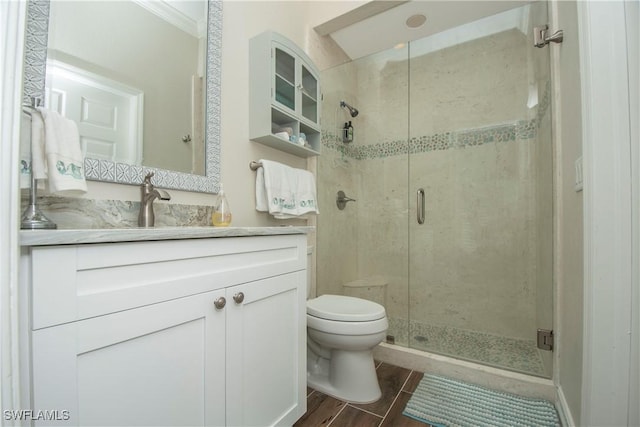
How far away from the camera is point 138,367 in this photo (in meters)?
0.65

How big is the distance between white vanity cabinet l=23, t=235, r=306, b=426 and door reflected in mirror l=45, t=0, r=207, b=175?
539mm

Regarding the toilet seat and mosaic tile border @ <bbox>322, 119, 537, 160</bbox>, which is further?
mosaic tile border @ <bbox>322, 119, 537, 160</bbox>

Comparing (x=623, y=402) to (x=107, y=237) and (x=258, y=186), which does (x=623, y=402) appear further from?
(x=258, y=186)

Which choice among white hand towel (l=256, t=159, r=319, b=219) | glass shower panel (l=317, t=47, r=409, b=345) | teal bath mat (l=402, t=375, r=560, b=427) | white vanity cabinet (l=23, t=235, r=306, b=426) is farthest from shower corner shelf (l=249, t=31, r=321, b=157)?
teal bath mat (l=402, t=375, r=560, b=427)

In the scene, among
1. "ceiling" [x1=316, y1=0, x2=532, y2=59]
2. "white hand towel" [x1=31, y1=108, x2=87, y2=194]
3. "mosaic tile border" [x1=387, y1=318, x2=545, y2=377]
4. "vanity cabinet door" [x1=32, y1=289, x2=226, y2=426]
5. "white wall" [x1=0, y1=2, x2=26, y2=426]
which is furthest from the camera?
"ceiling" [x1=316, y1=0, x2=532, y2=59]

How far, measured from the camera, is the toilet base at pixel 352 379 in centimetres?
134

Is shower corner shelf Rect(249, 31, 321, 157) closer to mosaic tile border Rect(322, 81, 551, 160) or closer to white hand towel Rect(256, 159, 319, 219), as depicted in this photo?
white hand towel Rect(256, 159, 319, 219)

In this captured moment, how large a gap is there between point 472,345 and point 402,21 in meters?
2.27

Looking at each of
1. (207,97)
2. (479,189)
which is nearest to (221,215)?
(207,97)

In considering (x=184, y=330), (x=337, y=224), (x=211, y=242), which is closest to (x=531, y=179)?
(x=337, y=224)

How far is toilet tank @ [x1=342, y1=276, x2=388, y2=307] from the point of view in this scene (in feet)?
7.14

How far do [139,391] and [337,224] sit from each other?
166 centimetres

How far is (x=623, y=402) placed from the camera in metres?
0.79

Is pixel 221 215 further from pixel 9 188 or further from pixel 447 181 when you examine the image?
pixel 447 181
